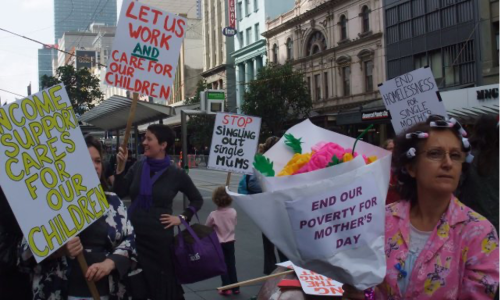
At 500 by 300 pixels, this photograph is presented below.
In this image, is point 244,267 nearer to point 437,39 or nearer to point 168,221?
point 168,221

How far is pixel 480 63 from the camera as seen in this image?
26.1 metres

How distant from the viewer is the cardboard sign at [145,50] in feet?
17.8

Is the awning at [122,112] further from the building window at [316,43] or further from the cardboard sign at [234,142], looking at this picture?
the building window at [316,43]

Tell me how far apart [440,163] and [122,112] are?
14099 millimetres

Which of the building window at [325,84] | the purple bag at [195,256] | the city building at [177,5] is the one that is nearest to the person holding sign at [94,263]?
the purple bag at [195,256]

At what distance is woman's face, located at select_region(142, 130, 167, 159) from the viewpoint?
205 inches

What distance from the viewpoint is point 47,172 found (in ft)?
10.1

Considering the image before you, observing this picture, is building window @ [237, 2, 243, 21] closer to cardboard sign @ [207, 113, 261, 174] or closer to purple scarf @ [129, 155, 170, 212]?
cardboard sign @ [207, 113, 261, 174]

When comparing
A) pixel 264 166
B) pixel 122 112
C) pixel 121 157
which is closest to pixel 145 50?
pixel 121 157

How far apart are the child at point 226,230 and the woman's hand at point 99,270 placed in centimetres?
379

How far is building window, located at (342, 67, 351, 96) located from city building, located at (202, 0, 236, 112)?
1852cm

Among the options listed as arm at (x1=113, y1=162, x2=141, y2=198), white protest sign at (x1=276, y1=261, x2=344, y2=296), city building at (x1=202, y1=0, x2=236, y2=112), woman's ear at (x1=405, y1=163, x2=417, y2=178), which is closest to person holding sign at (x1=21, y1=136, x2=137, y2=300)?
white protest sign at (x1=276, y1=261, x2=344, y2=296)

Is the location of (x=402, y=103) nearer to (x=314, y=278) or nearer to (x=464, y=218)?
(x=314, y=278)

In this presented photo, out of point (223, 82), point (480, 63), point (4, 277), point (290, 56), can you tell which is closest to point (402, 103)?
point (4, 277)
